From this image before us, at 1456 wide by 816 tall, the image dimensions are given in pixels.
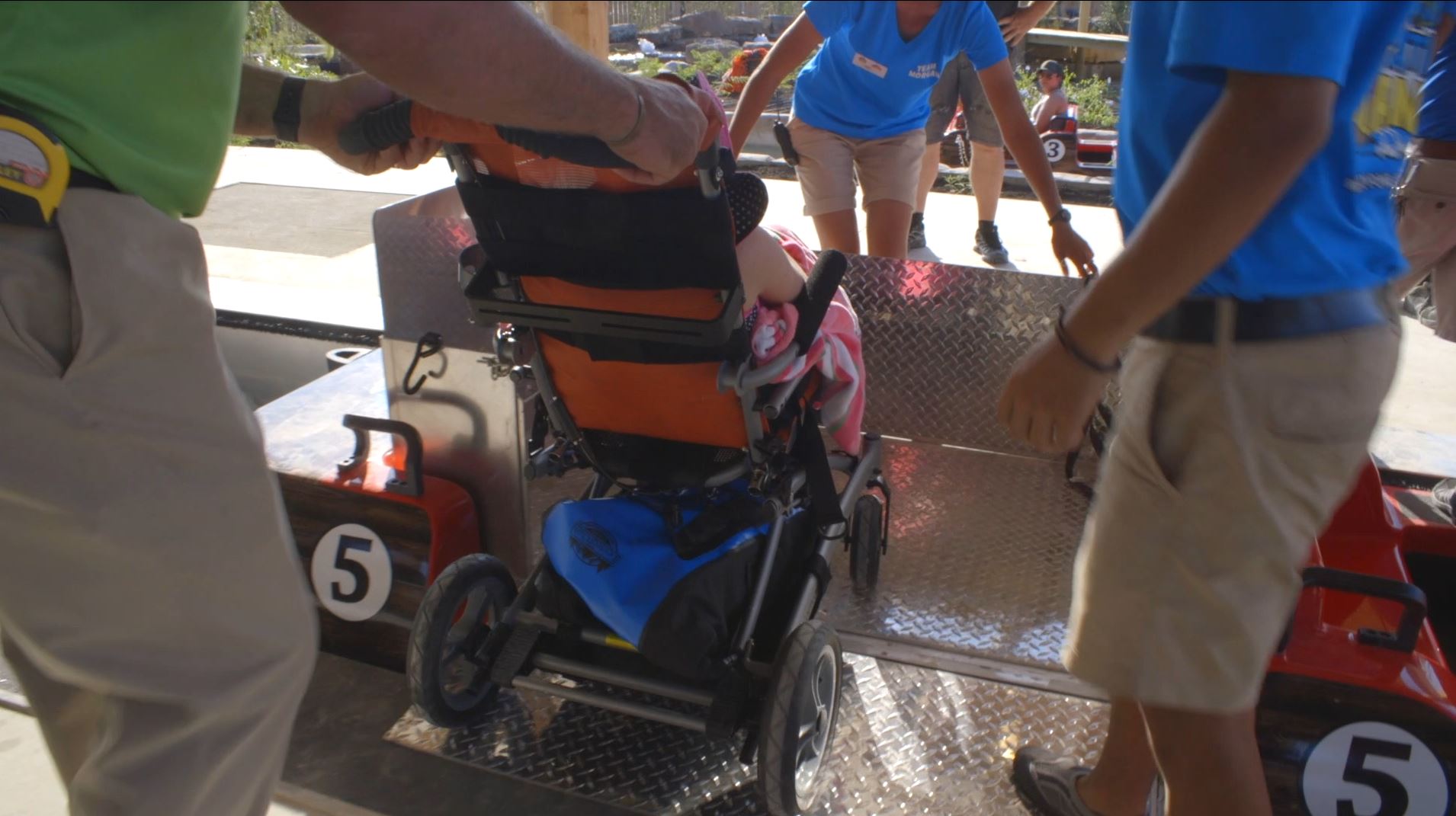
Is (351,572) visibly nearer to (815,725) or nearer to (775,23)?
(815,725)

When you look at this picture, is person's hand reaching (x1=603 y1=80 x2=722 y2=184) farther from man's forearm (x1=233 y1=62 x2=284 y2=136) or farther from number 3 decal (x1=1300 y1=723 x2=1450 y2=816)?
number 3 decal (x1=1300 y1=723 x2=1450 y2=816)

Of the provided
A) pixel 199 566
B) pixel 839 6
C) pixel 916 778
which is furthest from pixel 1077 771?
pixel 839 6

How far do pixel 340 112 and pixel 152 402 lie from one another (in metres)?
0.69

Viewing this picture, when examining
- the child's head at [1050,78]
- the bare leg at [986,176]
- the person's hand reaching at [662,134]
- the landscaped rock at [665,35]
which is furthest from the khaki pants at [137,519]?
the landscaped rock at [665,35]

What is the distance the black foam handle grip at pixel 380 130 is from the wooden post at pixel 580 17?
3.86 m

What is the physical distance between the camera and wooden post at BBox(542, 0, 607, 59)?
17.3 feet

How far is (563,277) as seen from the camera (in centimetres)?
194

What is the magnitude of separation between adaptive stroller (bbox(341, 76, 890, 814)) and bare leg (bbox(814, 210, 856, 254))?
1.55m

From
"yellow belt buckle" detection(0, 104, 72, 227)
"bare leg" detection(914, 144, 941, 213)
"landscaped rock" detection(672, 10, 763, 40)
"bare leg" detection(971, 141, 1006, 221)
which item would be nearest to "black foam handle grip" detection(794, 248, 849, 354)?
"yellow belt buckle" detection(0, 104, 72, 227)

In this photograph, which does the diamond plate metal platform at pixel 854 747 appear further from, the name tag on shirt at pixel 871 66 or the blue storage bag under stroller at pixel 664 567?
the name tag on shirt at pixel 871 66

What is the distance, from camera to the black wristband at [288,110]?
1658 millimetres

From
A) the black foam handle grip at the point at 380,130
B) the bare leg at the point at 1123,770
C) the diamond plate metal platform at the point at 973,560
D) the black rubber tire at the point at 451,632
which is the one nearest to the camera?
the black foam handle grip at the point at 380,130

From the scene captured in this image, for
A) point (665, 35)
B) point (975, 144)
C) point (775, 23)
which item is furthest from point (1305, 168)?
point (665, 35)

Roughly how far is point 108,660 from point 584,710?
49.2 inches
